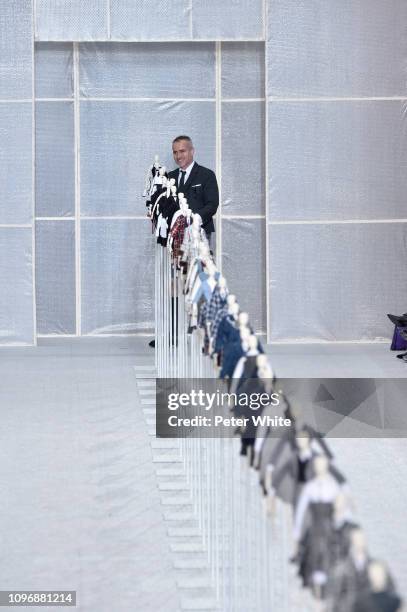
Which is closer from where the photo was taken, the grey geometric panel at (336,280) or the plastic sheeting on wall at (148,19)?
the plastic sheeting on wall at (148,19)

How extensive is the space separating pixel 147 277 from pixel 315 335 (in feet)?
4.73

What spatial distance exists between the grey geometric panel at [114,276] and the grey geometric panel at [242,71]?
132 cm

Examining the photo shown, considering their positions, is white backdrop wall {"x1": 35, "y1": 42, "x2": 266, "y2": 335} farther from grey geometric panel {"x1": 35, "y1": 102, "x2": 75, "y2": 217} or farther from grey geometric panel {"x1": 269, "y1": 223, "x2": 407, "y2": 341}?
grey geometric panel {"x1": 269, "y1": 223, "x2": 407, "y2": 341}

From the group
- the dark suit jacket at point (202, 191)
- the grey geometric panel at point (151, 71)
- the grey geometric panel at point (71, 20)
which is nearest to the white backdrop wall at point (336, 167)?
the grey geometric panel at point (151, 71)

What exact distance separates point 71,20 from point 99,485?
5.32m

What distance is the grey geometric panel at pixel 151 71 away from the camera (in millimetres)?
10398

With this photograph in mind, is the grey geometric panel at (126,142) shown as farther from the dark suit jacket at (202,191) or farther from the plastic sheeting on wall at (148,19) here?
the dark suit jacket at (202,191)

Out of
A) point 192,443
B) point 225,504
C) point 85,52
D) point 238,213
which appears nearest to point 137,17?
point 85,52

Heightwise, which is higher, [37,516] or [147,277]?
[147,277]

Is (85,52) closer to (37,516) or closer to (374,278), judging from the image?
(374,278)

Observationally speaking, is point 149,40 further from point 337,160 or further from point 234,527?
point 234,527

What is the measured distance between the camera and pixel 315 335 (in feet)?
34.0

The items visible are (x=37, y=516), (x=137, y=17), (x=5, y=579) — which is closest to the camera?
(x=5, y=579)

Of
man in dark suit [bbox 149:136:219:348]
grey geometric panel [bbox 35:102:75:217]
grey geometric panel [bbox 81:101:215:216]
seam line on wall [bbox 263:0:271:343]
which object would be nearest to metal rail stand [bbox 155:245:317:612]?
man in dark suit [bbox 149:136:219:348]
